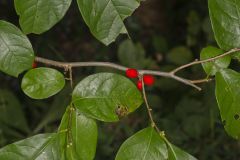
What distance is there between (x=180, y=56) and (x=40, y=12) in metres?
1.66

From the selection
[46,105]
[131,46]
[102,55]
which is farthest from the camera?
[102,55]

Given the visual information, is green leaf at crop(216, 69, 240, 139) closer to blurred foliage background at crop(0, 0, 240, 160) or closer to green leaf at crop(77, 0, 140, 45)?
green leaf at crop(77, 0, 140, 45)

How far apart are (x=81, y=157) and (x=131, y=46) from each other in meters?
1.54

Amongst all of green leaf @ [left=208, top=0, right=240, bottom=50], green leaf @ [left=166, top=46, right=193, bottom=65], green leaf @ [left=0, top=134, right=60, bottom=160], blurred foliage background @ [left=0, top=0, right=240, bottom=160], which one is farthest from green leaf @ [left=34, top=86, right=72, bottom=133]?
green leaf @ [left=208, top=0, right=240, bottom=50]

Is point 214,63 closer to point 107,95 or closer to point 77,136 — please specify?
point 107,95

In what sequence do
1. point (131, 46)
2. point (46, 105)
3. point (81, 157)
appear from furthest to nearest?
point (46, 105) → point (131, 46) → point (81, 157)

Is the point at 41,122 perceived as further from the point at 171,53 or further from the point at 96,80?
the point at 96,80

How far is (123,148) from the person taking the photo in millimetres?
1099

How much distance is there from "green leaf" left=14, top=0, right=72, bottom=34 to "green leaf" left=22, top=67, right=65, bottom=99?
11cm

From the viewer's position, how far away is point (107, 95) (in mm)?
1137

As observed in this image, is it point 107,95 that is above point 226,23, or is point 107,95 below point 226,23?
below

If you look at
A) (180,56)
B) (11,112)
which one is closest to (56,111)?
(11,112)

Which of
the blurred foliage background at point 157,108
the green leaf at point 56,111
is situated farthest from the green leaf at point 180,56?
the green leaf at point 56,111

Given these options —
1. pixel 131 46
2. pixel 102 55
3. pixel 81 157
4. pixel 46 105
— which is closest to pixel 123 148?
pixel 81 157
